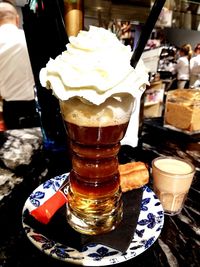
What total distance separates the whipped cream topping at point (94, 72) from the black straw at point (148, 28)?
2cm

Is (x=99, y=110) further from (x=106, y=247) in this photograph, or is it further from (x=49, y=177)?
(x=49, y=177)

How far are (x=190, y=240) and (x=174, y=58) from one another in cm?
300

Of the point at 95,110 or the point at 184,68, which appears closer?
the point at 95,110

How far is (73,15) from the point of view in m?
0.82

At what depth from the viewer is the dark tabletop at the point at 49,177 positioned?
0.55 meters

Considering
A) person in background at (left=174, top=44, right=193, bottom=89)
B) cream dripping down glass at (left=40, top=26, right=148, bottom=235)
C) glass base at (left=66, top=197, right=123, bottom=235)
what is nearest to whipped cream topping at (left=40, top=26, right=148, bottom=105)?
cream dripping down glass at (left=40, top=26, right=148, bottom=235)

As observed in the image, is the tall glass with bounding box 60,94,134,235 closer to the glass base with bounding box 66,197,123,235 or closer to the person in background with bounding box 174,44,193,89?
the glass base with bounding box 66,197,123,235

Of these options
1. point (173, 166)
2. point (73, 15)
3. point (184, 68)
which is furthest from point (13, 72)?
point (173, 166)

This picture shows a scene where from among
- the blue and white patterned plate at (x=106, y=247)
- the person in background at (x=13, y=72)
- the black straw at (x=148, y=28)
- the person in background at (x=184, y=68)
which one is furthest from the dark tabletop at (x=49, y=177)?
the person in background at (x=13, y=72)

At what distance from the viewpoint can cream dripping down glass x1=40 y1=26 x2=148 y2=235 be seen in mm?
517

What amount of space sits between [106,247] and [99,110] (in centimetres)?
27

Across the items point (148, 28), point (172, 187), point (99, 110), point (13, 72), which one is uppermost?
point (148, 28)

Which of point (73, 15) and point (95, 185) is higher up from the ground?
point (73, 15)

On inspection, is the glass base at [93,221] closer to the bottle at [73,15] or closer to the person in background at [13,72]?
the bottle at [73,15]
